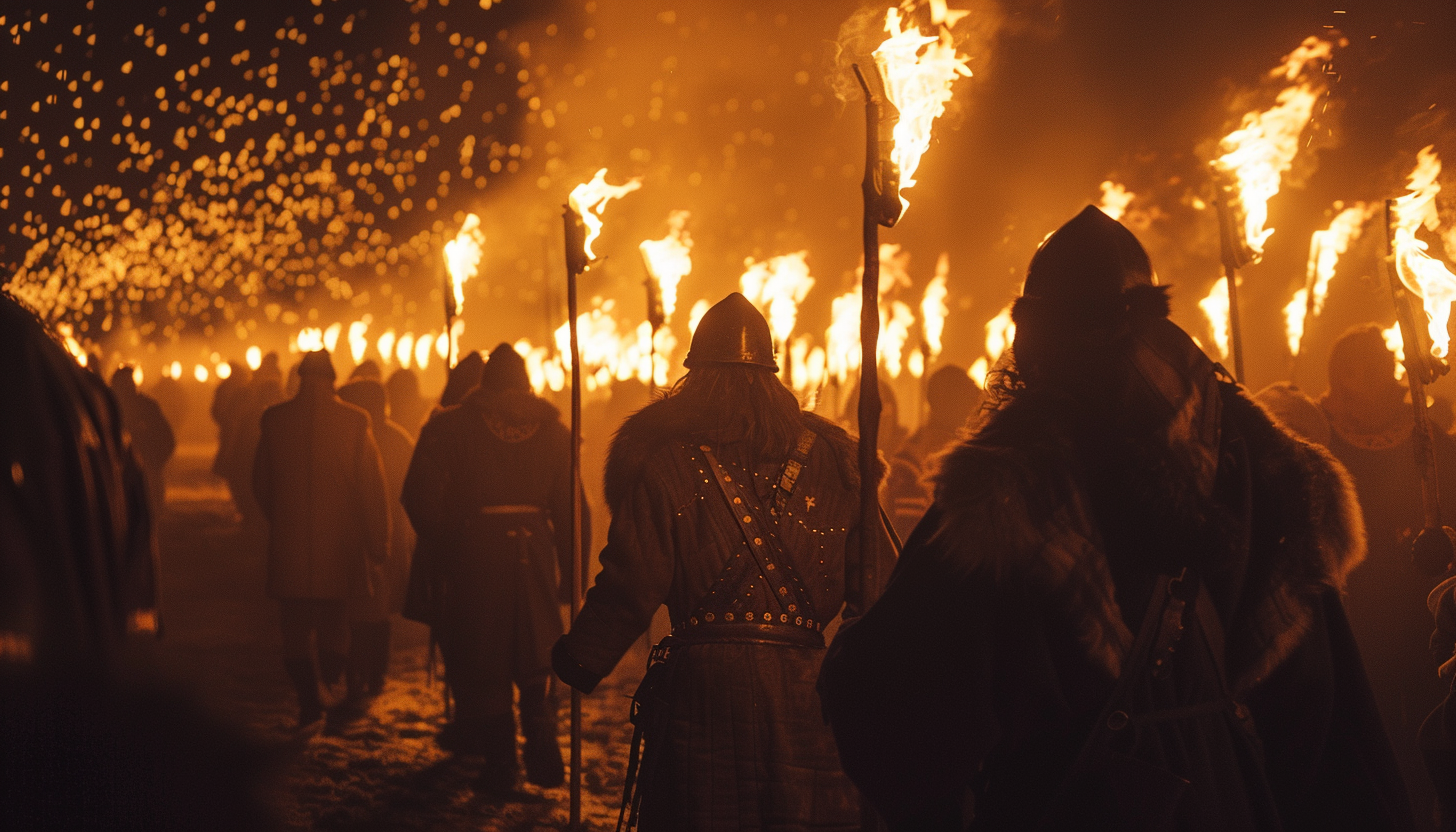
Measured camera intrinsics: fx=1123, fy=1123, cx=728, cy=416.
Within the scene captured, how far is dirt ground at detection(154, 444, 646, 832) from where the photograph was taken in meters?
5.32

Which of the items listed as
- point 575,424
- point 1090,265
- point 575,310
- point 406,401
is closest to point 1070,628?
point 1090,265

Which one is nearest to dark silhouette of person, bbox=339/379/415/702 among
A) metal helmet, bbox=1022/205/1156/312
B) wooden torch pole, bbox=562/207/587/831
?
wooden torch pole, bbox=562/207/587/831

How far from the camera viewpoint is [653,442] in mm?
3559

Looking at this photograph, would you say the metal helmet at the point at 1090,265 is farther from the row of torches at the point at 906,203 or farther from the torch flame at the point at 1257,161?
the torch flame at the point at 1257,161

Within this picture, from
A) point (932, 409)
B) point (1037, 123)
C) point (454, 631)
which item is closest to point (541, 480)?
point (454, 631)

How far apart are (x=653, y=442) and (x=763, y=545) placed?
0.49 m

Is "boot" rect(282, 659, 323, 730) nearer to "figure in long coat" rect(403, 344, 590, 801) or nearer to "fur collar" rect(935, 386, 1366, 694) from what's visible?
"figure in long coat" rect(403, 344, 590, 801)

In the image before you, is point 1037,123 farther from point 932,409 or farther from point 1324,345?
point 932,409

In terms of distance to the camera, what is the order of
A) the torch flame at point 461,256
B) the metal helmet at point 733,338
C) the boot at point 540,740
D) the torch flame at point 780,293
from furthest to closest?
1. the torch flame at point 780,293
2. the torch flame at point 461,256
3. the boot at point 540,740
4. the metal helmet at point 733,338

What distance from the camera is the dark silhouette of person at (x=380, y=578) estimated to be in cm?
771

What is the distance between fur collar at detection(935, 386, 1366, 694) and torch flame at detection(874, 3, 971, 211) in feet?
4.00

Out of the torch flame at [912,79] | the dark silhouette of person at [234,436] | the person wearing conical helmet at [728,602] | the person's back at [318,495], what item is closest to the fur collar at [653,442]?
the person wearing conical helmet at [728,602]

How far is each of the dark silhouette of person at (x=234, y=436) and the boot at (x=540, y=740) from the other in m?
5.80

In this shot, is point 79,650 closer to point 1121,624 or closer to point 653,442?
point 1121,624
